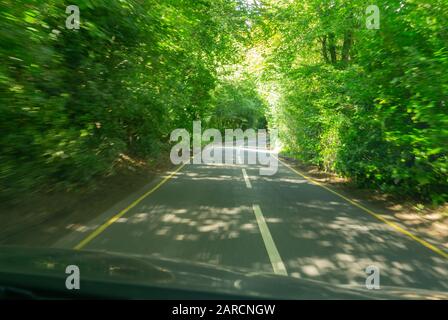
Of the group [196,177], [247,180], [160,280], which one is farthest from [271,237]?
[196,177]

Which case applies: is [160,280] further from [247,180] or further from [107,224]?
[247,180]

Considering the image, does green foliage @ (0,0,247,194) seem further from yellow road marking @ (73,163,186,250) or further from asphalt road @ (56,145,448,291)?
asphalt road @ (56,145,448,291)

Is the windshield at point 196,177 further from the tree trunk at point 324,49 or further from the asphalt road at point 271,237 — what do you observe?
the tree trunk at point 324,49

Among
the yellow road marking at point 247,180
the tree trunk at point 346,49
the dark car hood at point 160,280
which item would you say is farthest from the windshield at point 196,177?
the tree trunk at point 346,49

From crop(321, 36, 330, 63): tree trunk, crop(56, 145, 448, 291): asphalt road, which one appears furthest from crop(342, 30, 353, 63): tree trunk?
crop(56, 145, 448, 291): asphalt road

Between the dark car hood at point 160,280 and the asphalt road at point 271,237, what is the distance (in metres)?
2.38

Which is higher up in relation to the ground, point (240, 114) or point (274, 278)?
point (240, 114)

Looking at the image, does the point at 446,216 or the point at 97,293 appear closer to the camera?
the point at 97,293

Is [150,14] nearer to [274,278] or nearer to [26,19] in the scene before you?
[26,19]

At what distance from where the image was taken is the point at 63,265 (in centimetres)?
331

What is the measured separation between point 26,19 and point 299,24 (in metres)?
15.5

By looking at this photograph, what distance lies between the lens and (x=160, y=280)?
2879 mm

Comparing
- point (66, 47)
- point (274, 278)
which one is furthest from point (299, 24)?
point (274, 278)

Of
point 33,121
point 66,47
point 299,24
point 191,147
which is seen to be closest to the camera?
point 33,121
